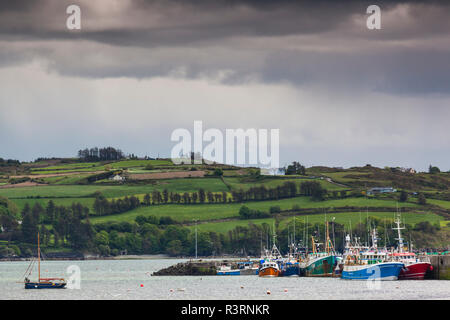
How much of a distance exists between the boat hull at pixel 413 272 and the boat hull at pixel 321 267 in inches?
997

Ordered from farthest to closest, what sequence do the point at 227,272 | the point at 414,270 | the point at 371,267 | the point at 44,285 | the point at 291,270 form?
the point at 227,272, the point at 291,270, the point at 414,270, the point at 371,267, the point at 44,285

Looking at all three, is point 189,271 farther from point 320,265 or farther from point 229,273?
point 320,265

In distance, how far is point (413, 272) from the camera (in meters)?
126

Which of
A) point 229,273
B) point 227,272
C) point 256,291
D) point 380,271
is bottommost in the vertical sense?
point 256,291

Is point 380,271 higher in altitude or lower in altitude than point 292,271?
Answer: higher

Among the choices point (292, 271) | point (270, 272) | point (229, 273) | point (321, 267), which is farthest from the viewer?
point (229, 273)

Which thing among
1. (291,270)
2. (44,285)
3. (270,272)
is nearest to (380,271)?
(291,270)

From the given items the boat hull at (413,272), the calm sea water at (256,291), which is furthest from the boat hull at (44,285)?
the boat hull at (413,272)

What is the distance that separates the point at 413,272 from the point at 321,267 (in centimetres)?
2801

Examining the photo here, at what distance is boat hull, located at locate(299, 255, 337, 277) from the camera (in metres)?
151

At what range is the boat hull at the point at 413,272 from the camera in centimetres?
12606

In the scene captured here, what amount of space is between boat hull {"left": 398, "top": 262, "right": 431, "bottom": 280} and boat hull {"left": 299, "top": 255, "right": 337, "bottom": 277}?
83.1 ft

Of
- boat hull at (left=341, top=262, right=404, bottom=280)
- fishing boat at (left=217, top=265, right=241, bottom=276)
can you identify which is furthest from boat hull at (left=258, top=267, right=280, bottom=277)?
boat hull at (left=341, top=262, right=404, bottom=280)
